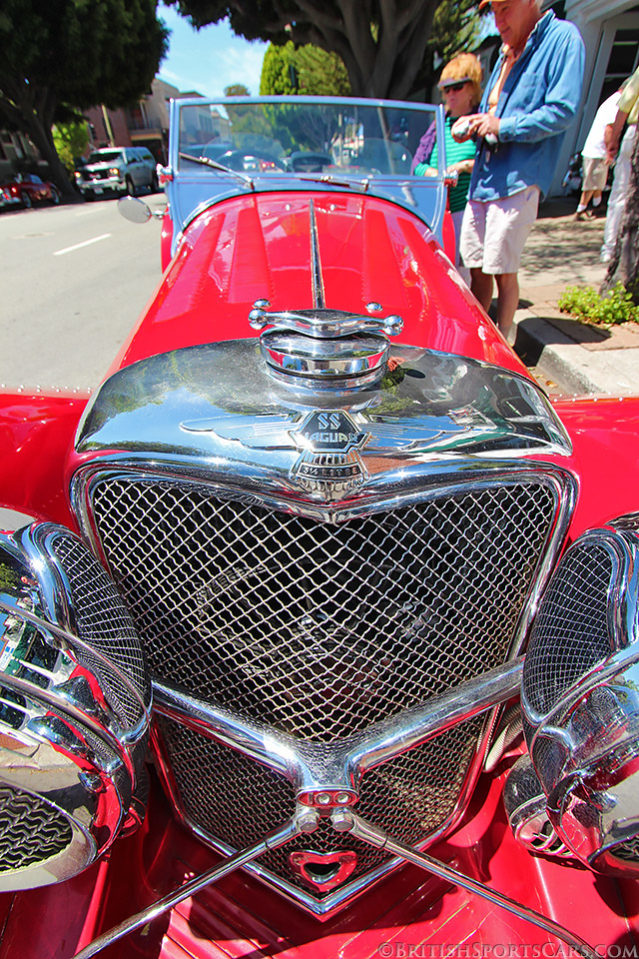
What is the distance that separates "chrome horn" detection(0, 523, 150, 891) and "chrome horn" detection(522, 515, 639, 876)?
759 millimetres

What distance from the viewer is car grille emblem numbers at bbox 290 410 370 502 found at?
3.10 ft

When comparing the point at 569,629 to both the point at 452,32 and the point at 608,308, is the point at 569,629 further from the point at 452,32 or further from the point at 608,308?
the point at 452,32

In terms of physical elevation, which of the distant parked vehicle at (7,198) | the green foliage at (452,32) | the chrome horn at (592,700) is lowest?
the distant parked vehicle at (7,198)

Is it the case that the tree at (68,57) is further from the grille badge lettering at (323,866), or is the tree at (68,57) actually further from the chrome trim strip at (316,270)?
the grille badge lettering at (323,866)

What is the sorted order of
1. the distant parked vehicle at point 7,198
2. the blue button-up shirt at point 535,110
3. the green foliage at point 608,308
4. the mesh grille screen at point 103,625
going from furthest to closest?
1. the distant parked vehicle at point 7,198
2. the green foliage at point 608,308
3. the blue button-up shirt at point 535,110
4. the mesh grille screen at point 103,625

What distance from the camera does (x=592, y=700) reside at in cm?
98

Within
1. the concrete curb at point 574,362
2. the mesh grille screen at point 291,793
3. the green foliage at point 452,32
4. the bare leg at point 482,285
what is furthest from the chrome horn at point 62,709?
the green foliage at point 452,32

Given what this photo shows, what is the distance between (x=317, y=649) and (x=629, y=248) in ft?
15.3

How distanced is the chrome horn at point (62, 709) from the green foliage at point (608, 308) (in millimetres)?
4627

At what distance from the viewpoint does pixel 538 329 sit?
4625mm

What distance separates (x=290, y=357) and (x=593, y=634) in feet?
2.44

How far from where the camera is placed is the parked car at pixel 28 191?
2053 centimetres

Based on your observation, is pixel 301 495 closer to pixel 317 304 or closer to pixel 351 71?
pixel 317 304

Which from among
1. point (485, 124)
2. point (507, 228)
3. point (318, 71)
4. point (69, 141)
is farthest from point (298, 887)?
point (69, 141)
